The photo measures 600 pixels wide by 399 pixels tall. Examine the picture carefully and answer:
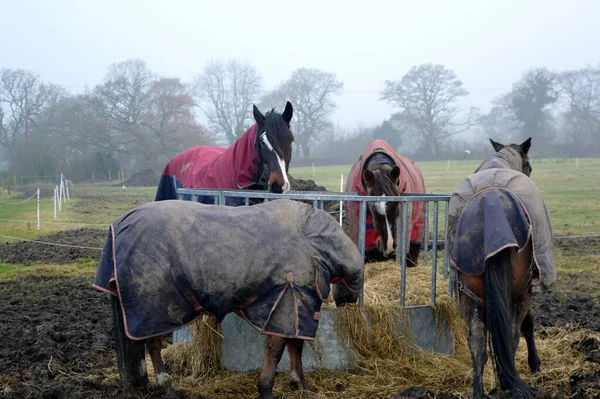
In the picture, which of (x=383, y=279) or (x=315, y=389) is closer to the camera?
(x=315, y=389)

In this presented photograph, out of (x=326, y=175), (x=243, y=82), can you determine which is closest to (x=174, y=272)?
(x=326, y=175)

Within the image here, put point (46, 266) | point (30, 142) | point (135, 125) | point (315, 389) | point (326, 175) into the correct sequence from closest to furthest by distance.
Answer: point (315, 389)
point (46, 266)
point (326, 175)
point (30, 142)
point (135, 125)

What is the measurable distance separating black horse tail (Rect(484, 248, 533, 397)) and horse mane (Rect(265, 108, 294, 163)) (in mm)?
2466

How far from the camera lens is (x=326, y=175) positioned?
33.1 m

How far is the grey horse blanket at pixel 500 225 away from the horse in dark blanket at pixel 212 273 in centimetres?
77

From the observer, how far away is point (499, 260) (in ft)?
12.3

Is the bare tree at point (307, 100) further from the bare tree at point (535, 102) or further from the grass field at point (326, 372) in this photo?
the grass field at point (326, 372)

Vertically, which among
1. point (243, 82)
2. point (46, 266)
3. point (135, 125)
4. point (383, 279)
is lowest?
point (46, 266)

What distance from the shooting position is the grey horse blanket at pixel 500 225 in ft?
12.3

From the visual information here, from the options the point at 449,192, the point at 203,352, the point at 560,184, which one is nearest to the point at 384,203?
the point at 203,352

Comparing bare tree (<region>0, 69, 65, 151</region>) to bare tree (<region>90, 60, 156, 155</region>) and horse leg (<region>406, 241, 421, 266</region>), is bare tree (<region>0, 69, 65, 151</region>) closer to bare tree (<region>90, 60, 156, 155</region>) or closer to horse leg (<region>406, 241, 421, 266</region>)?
bare tree (<region>90, 60, 156, 155</region>)

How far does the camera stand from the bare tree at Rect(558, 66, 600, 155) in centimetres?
3919

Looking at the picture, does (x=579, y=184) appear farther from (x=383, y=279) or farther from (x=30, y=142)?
(x=30, y=142)

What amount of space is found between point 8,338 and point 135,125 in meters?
36.0
